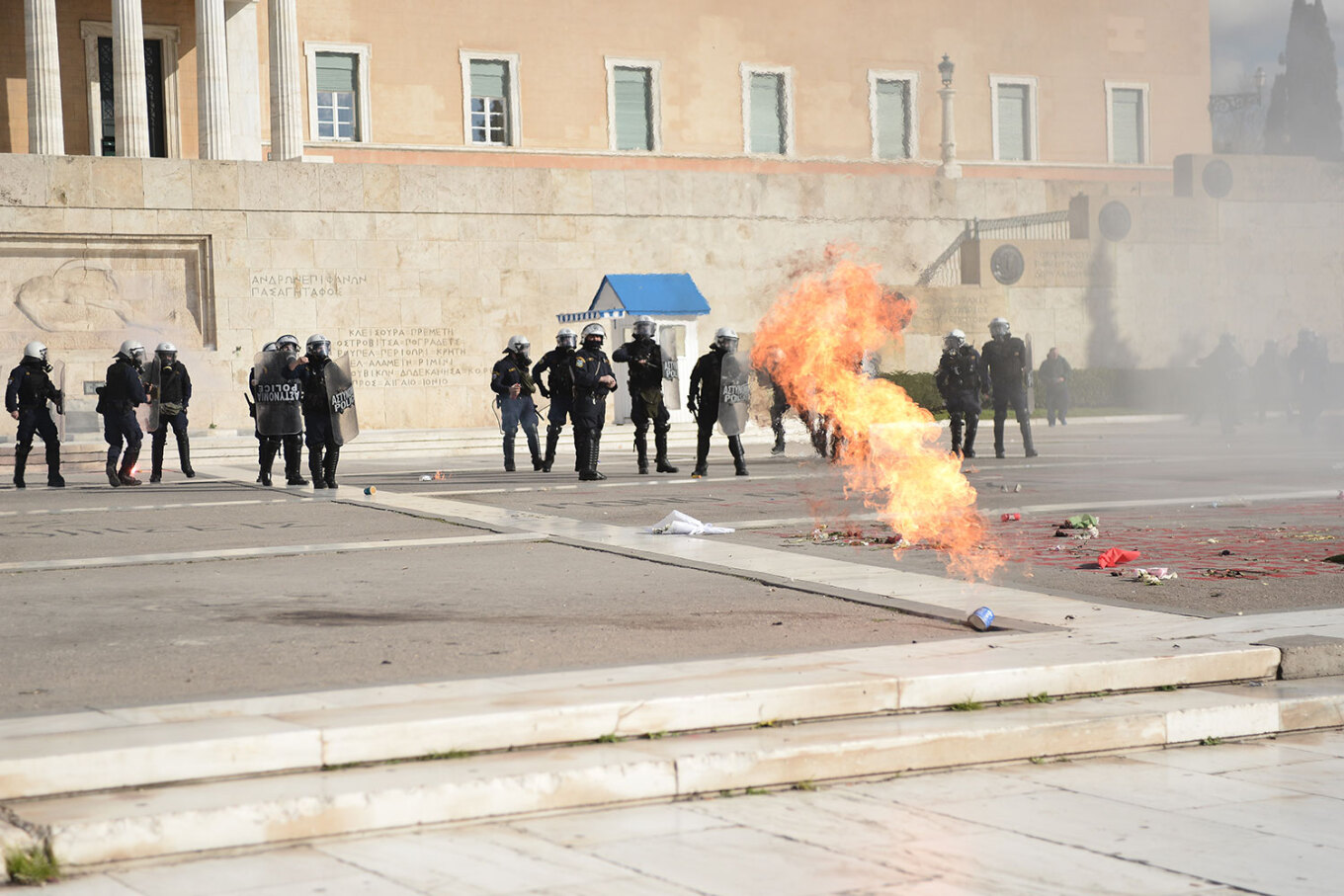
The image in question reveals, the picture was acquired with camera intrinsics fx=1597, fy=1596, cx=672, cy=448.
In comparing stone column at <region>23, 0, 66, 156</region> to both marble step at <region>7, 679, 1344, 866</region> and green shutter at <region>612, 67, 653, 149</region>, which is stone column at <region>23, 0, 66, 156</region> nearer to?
green shutter at <region>612, 67, 653, 149</region>

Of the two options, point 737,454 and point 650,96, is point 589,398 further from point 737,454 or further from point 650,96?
Result: point 650,96

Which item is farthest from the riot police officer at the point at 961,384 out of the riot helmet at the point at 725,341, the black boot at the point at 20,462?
the black boot at the point at 20,462

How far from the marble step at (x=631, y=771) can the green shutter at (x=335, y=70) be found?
3845cm

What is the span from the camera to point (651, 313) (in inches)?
1342

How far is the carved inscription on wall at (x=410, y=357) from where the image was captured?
33.2 m

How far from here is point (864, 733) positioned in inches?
249

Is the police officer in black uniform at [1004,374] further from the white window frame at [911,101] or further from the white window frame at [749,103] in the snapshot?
the white window frame at [911,101]

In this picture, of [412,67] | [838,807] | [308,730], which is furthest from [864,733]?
[412,67]

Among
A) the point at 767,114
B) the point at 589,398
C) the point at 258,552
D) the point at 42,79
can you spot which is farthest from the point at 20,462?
the point at 767,114

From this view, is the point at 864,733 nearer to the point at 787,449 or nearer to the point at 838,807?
the point at 838,807

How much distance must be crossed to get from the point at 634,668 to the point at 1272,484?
1297 centimetres

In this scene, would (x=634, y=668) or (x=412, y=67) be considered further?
(x=412, y=67)

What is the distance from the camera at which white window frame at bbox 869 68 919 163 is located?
160ft

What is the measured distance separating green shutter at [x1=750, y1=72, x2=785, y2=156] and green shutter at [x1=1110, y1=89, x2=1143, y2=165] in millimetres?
12687
